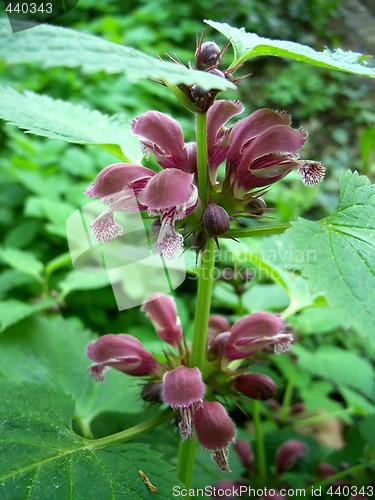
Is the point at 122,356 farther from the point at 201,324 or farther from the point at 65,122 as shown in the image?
the point at 65,122

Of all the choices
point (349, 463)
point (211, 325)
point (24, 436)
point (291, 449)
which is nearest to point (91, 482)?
point (24, 436)

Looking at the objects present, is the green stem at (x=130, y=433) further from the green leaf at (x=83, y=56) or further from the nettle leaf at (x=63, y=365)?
the green leaf at (x=83, y=56)

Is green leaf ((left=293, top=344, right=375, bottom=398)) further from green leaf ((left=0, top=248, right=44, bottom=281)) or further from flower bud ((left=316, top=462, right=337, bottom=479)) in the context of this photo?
green leaf ((left=0, top=248, right=44, bottom=281))

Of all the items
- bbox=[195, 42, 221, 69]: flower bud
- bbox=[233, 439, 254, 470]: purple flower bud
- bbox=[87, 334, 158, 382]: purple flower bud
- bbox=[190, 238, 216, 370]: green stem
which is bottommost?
bbox=[233, 439, 254, 470]: purple flower bud

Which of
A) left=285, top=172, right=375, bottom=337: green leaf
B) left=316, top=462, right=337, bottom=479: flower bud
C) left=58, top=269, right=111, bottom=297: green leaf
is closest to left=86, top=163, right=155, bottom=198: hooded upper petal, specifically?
left=285, top=172, right=375, bottom=337: green leaf

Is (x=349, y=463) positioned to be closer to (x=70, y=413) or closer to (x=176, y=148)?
(x=70, y=413)

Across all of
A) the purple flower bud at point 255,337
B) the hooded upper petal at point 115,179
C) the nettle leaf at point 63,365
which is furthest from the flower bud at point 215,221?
the nettle leaf at point 63,365
